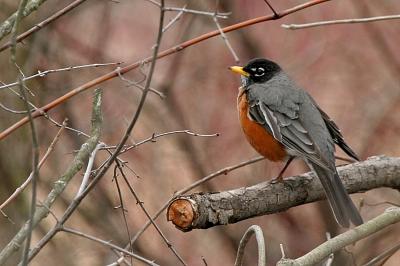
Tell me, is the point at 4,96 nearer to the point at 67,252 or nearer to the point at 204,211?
the point at 67,252

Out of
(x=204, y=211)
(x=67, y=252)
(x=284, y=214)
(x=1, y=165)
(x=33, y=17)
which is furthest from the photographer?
(x=284, y=214)

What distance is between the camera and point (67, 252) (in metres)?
6.66

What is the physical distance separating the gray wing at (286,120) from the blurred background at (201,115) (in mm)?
1387

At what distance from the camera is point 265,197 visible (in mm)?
4105

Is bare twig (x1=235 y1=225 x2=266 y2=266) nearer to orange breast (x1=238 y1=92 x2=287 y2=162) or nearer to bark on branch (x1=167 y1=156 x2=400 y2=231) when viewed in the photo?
bark on branch (x1=167 y1=156 x2=400 y2=231)

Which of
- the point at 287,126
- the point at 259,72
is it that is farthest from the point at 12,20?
the point at 259,72

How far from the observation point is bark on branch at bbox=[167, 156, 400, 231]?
3584 mm

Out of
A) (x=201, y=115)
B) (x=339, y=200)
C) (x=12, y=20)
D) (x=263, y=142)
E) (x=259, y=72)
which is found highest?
(x=201, y=115)

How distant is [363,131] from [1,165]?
3.49m

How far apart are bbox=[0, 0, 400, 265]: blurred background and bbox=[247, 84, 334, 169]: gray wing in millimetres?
1387

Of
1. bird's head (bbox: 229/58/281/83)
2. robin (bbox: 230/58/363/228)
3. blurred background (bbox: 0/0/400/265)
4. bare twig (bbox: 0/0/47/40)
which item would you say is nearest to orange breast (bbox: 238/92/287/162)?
robin (bbox: 230/58/363/228)

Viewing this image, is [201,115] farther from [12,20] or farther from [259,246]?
[259,246]

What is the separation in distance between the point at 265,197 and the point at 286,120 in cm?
114

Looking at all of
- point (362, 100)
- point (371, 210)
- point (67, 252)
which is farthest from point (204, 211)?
point (362, 100)
